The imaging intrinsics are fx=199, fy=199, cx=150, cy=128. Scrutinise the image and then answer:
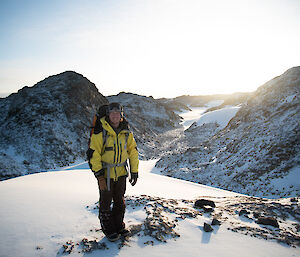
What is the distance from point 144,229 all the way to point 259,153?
45.9ft

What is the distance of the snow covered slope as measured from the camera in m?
3.76

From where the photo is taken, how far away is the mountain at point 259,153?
12.6 meters

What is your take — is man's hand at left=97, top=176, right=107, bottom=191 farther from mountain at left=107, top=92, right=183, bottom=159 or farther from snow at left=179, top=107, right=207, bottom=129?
snow at left=179, top=107, right=207, bottom=129

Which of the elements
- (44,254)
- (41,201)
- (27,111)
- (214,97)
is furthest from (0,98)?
(214,97)

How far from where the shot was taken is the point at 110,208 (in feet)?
13.9

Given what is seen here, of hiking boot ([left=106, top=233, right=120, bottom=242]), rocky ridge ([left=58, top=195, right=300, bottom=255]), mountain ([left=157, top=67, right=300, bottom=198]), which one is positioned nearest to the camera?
hiking boot ([left=106, top=233, right=120, bottom=242])

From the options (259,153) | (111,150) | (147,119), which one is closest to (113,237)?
(111,150)

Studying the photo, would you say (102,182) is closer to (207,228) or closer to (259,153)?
(207,228)

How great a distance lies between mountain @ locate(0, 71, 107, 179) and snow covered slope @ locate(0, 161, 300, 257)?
13.2 metres

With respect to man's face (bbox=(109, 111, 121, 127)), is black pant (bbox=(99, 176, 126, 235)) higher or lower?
lower

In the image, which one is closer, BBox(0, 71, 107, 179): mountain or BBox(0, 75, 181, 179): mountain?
BBox(0, 71, 107, 179): mountain

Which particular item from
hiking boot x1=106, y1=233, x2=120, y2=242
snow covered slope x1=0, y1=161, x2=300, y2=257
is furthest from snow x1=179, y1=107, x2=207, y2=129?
hiking boot x1=106, y1=233, x2=120, y2=242

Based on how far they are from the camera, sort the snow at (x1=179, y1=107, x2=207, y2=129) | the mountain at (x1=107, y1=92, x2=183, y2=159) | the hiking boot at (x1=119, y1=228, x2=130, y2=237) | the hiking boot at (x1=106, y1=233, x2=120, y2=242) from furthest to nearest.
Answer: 1. the snow at (x1=179, y1=107, x2=207, y2=129)
2. the mountain at (x1=107, y1=92, x2=183, y2=159)
3. the hiking boot at (x1=119, y1=228, x2=130, y2=237)
4. the hiking boot at (x1=106, y1=233, x2=120, y2=242)

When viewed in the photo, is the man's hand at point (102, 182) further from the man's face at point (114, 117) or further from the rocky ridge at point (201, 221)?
the man's face at point (114, 117)
